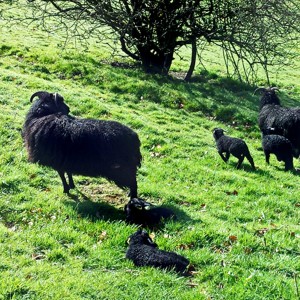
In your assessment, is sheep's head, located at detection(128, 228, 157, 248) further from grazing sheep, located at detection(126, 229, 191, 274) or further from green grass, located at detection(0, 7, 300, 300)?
green grass, located at detection(0, 7, 300, 300)

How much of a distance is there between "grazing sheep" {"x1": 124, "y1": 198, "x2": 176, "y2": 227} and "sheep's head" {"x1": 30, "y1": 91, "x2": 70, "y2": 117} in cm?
246

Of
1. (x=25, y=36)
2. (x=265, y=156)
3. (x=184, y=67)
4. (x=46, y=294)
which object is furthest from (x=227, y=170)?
(x=25, y=36)

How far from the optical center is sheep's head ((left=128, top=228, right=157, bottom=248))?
5.89 metres

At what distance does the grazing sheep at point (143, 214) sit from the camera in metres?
6.92

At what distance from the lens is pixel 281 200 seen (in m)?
8.74

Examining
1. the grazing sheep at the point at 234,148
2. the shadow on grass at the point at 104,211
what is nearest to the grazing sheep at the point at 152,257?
the shadow on grass at the point at 104,211

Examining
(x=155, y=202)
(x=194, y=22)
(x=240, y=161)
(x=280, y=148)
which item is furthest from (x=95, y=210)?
(x=194, y=22)

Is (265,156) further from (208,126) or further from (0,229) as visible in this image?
(0,229)

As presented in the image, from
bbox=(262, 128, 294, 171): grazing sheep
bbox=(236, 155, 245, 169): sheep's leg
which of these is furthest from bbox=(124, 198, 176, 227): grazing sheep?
bbox=(262, 128, 294, 171): grazing sheep

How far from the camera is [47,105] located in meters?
8.43

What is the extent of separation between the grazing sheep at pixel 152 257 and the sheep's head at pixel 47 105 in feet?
11.4

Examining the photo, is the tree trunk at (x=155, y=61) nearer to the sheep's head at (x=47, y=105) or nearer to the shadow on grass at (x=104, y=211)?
the sheep's head at (x=47, y=105)

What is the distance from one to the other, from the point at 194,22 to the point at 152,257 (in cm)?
1232

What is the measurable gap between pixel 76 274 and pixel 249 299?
2000mm
